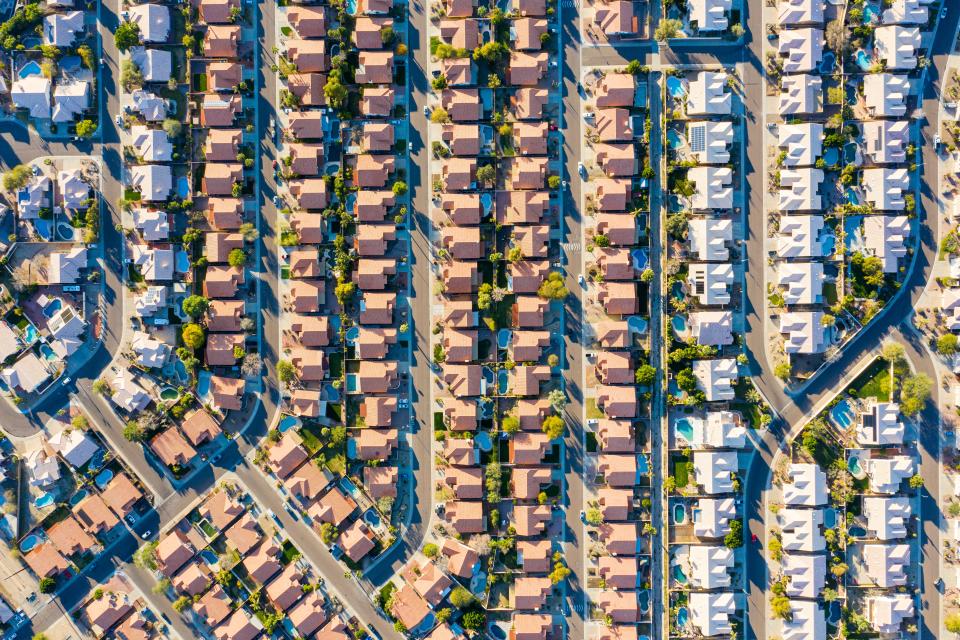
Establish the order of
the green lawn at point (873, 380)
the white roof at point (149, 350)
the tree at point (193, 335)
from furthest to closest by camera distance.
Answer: the green lawn at point (873, 380) → the white roof at point (149, 350) → the tree at point (193, 335)

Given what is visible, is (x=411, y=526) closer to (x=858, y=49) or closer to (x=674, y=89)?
(x=674, y=89)

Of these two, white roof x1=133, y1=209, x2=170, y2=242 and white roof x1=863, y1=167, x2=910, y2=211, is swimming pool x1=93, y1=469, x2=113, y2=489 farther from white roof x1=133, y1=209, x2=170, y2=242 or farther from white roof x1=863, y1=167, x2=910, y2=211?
white roof x1=863, y1=167, x2=910, y2=211

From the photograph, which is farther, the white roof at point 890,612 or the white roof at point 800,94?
the white roof at point 890,612

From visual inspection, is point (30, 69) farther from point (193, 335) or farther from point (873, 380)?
point (873, 380)

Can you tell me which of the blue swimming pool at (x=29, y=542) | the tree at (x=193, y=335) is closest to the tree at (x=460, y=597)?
the tree at (x=193, y=335)

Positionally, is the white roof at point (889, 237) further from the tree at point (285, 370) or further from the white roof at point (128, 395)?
the white roof at point (128, 395)

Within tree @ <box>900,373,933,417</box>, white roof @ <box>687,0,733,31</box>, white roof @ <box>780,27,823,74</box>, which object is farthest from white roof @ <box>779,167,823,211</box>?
tree @ <box>900,373,933,417</box>
